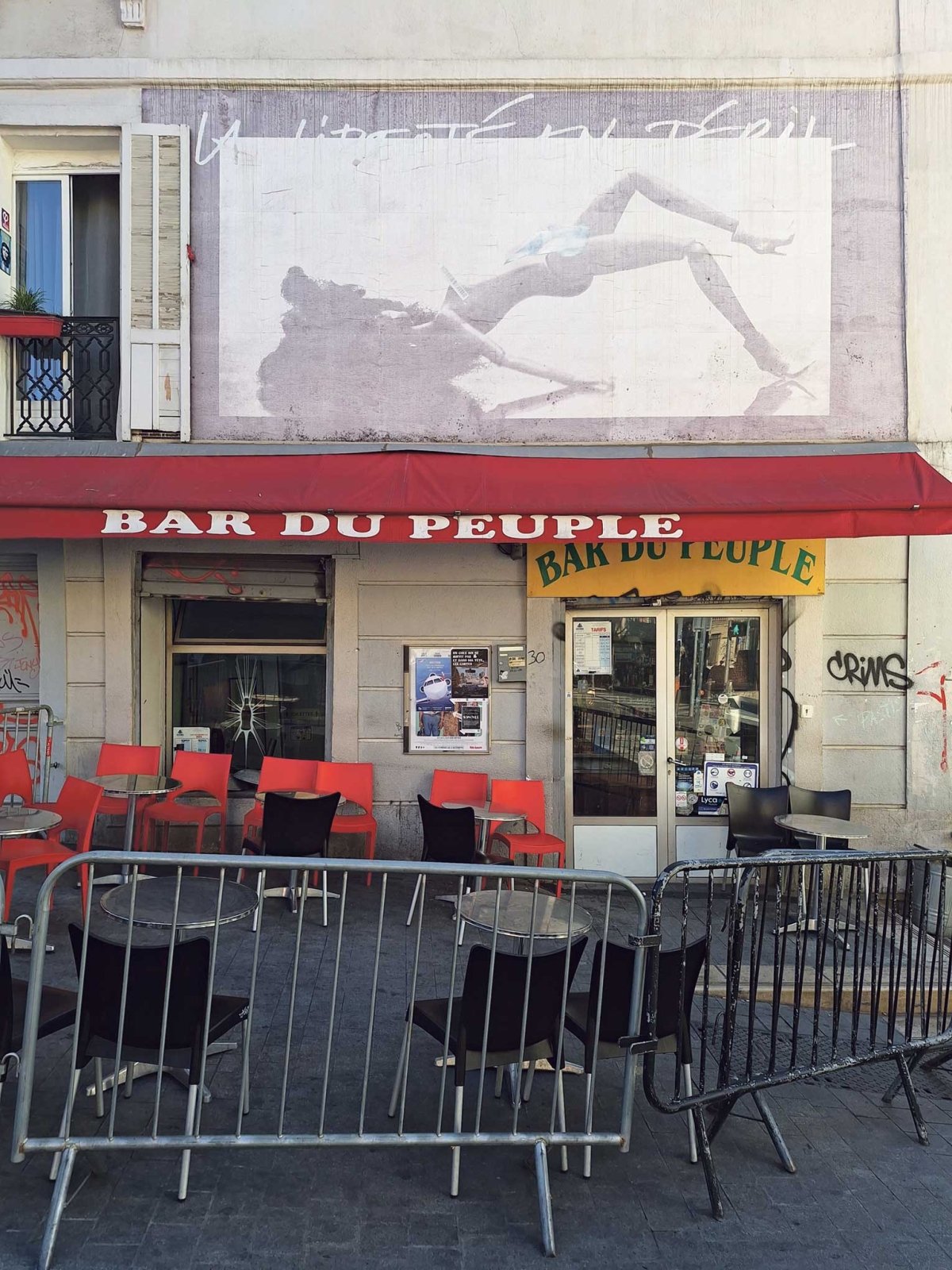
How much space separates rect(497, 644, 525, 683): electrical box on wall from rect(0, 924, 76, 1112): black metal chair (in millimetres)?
4823

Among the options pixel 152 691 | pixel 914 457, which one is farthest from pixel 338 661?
pixel 914 457

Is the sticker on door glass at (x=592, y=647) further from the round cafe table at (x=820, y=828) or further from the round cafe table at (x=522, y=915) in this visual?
the round cafe table at (x=522, y=915)

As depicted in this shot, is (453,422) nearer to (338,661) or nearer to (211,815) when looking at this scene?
(338,661)

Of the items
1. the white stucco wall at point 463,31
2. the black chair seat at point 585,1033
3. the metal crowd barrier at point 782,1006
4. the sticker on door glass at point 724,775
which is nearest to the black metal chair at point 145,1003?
the black chair seat at point 585,1033

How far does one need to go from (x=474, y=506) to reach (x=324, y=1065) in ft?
12.9

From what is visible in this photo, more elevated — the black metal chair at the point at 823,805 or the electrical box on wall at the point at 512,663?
the electrical box on wall at the point at 512,663

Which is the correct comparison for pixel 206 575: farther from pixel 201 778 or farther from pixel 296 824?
pixel 296 824

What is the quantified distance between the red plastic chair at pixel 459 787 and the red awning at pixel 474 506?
82.2 inches

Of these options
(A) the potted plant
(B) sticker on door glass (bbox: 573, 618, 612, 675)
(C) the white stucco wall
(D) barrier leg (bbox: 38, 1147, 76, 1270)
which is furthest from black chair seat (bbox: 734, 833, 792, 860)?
(A) the potted plant

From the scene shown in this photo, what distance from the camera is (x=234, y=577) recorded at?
841 centimetres

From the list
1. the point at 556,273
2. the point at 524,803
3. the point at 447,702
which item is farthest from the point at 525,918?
the point at 556,273

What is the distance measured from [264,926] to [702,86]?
7.70m

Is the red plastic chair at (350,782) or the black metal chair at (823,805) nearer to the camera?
the black metal chair at (823,805)

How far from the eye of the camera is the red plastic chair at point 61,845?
6.02m
